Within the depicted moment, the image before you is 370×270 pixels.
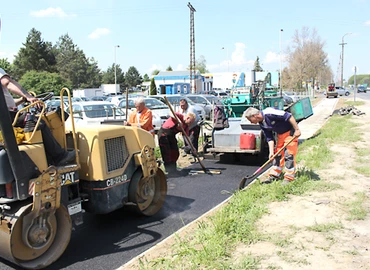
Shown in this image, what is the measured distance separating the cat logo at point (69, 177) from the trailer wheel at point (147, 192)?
3.30 feet

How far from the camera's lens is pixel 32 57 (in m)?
57.8

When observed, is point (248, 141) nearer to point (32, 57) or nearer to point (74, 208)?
point (74, 208)

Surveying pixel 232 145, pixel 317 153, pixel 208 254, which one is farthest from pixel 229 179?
pixel 208 254

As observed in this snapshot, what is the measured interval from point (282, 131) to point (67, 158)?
12.8ft

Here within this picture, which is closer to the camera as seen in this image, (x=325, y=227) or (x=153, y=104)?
(x=325, y=227)

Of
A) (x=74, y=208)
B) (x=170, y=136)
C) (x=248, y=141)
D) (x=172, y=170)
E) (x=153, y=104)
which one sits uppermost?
(x=153, y=104)

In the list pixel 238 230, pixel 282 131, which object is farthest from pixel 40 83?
pixel 238 230

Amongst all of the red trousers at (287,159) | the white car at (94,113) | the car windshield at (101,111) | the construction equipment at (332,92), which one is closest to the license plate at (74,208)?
the red trousers at (287,159)

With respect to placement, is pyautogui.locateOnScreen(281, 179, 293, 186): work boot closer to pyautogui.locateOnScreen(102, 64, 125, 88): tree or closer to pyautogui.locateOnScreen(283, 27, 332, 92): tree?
pyautogui.locateOnScreen(283, 27, 332, 92): tree

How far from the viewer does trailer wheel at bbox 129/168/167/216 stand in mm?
4895

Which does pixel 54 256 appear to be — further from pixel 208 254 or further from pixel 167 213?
pixel 167 213

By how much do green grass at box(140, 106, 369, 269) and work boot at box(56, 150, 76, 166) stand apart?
1.36 meters

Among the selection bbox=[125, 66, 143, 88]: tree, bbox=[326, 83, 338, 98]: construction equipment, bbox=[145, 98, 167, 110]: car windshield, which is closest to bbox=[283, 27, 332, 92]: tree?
bbox=[326, 83, 338, 98]: construction equipment

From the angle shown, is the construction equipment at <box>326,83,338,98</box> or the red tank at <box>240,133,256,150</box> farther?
the construction equipment at <box>326,83,338,98</box>
